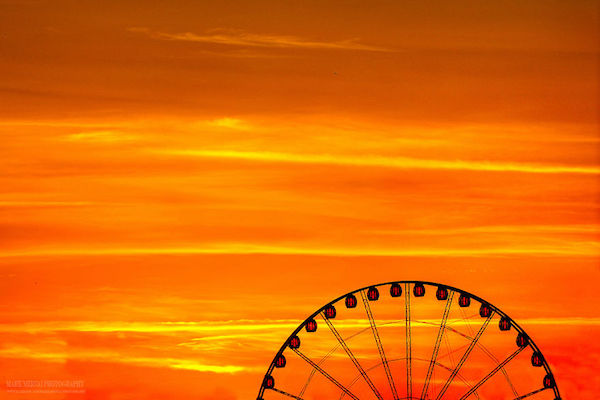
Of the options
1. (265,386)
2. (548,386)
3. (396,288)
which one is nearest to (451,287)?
(396,288)

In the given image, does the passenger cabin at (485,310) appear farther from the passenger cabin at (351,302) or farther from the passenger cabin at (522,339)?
the passenger cabin at (351,302)

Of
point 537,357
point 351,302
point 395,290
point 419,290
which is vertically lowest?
point 537,357

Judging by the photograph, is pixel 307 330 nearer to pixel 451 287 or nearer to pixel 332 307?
pixel 332 307

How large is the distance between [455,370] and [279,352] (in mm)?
6708

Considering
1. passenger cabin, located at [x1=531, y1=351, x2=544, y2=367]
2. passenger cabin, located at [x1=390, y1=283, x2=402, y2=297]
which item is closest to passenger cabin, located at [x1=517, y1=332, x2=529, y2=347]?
passenger cabin, located at [x1=531, y1=351, x2=544, y2=367]

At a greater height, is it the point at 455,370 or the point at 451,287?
the point at 451,287

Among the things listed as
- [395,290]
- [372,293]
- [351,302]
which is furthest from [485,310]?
[351,302]

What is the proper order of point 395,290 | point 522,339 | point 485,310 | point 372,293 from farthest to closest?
point 485,310 < point 395,290 < point 522,339 < point 372,293

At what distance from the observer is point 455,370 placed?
46.3 m

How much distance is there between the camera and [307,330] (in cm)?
4728

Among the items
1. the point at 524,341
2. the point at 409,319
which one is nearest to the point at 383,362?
the point at 409,319

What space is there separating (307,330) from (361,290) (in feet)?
9.97

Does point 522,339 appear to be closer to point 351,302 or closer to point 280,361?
point 351,302

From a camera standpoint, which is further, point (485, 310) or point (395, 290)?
point (485, 310)
